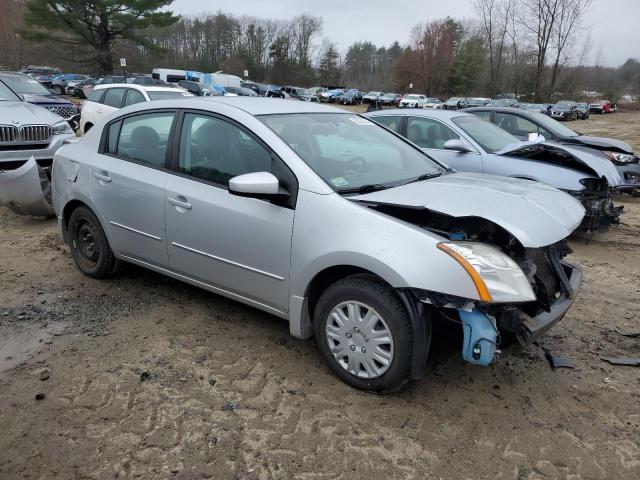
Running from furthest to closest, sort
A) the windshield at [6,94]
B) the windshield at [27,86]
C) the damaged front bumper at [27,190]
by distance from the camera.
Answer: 1. the windshield at [27,86]
2. the windshield at [6,94]
3. the damaged front bumper at [27,190]

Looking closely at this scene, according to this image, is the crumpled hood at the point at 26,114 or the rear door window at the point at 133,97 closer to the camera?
the crumpled hood at the point at 26,114

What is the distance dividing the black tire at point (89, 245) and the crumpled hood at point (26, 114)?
133 inches

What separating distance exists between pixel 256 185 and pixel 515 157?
15.6 ft

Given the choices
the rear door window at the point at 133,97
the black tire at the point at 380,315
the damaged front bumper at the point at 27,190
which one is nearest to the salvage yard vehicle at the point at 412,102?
the rear door window at the point at 133,97

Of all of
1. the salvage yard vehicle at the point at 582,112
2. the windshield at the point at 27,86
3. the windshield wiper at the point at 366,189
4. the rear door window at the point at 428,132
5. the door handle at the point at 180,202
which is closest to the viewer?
the windshield wiper at the point at 366,189

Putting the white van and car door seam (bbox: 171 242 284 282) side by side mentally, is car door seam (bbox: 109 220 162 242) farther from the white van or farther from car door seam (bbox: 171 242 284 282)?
the white van

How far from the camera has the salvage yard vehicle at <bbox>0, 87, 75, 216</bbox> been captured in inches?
247

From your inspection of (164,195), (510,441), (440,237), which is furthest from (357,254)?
(164,195)

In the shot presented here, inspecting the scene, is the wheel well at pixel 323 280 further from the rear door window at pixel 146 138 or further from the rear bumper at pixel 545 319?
the rear door window at pixel 146 138

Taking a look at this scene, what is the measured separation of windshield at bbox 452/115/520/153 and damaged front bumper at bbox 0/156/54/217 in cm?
553

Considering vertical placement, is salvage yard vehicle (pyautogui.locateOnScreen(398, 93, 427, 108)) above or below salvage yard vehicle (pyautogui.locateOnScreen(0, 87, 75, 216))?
above

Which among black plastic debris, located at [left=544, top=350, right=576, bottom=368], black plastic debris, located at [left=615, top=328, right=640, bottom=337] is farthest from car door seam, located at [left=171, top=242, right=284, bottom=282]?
black plastic debris, located at [left=615, top=328, right=640, bottom=337]

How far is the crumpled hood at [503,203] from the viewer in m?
2.82

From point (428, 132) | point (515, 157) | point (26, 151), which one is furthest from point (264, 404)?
point (26, 151)
